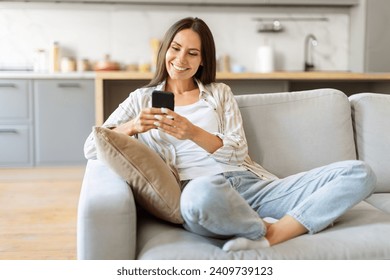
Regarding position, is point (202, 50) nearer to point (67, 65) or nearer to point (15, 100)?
point (15, 100)

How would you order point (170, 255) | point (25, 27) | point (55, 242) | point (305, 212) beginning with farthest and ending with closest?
point (25, 27), point (55, 242), point (305, 212), point (170, 255)

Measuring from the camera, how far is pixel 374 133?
92.1 inches

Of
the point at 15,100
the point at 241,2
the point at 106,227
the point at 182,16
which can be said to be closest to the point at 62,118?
the point at 15,100

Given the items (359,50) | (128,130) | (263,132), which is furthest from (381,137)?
(359,50)

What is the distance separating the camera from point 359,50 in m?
4.99

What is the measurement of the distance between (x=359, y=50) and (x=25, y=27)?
2975 millimetres

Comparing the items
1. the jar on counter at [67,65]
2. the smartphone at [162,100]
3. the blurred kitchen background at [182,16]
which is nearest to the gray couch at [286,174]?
the smartphone at [162,100]

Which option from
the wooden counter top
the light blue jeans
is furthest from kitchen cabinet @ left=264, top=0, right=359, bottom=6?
the light blue jeans

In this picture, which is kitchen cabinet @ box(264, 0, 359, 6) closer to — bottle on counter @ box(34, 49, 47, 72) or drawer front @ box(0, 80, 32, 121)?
bottle on counter @ box(34, 49, 47, 72)

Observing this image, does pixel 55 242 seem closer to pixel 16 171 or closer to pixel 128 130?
pixel 128 130

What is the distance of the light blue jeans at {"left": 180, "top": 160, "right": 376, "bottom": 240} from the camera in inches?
58.7

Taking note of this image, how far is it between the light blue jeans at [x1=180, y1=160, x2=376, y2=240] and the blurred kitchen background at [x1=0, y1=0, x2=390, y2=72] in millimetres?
3250

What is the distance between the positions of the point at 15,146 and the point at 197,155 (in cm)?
284

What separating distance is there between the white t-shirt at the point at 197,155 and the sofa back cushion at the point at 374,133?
65cm
